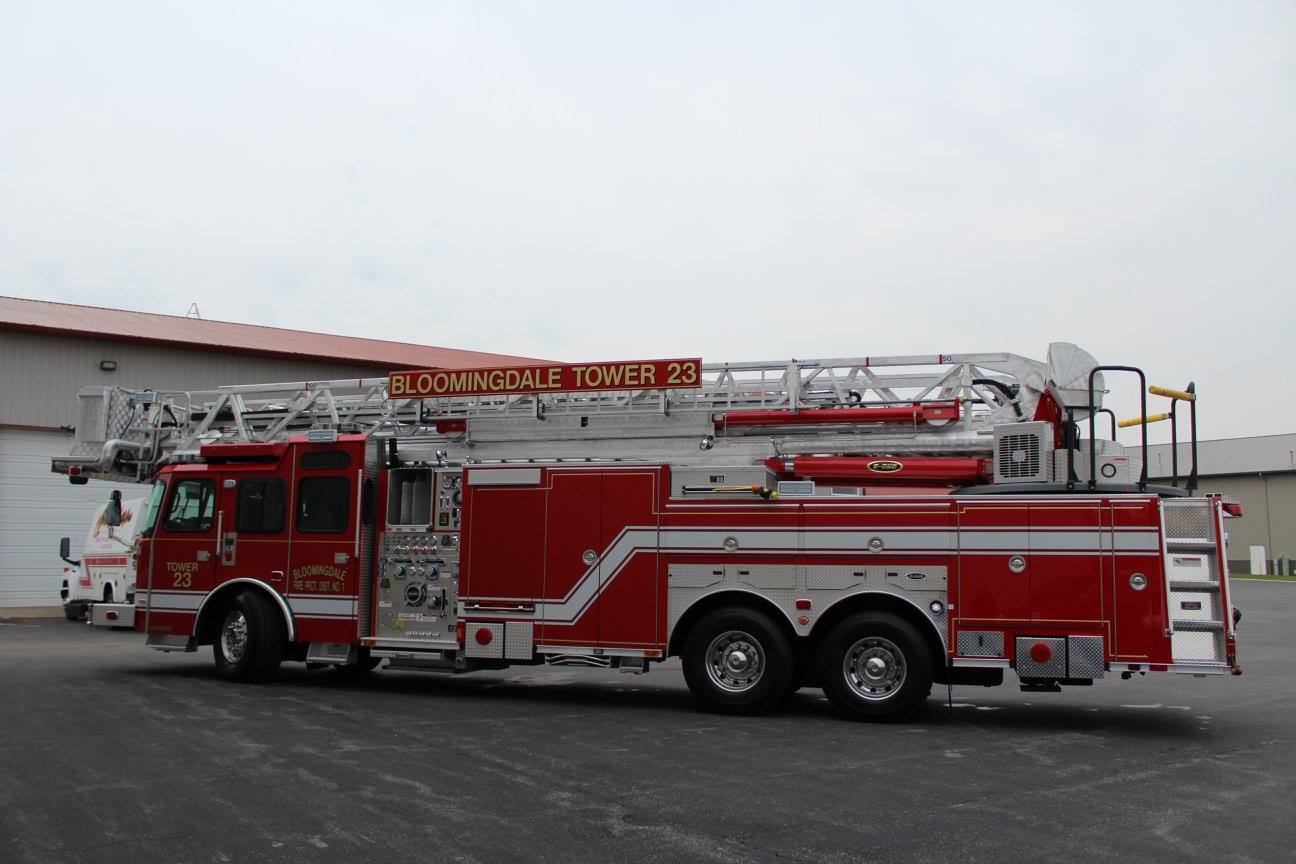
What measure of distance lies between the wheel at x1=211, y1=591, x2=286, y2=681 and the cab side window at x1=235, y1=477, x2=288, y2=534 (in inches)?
31.0

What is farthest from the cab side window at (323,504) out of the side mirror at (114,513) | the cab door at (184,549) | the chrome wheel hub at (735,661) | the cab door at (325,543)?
the chrome wheel hub at (735,661)

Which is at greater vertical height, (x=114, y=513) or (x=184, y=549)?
(x=114, y=513)

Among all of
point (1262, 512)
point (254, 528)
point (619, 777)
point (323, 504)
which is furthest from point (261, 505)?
point (1262, 512)

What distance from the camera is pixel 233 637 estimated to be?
13.8 meters

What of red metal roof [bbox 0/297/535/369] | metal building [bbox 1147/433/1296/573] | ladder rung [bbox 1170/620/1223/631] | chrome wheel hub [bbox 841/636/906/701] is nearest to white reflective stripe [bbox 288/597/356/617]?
chrome wheel hub [bbox 841/636/906/701]

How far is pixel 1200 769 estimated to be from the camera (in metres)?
8.70

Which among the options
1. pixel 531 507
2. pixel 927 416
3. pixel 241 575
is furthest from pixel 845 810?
pixel 241 575

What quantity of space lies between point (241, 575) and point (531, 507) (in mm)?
3889

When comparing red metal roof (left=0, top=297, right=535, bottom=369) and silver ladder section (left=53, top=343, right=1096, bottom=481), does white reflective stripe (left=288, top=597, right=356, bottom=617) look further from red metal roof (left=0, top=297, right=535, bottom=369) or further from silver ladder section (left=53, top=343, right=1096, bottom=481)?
red metal roof (left=0, top=297, right=535, bottom=369)

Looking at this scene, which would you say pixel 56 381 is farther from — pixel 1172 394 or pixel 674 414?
pixel 1172 394

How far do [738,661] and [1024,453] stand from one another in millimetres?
3373

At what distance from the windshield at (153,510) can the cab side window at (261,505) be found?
1.34 meters

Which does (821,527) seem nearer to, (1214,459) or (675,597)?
(675,597)

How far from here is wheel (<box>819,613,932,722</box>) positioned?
10.6m
